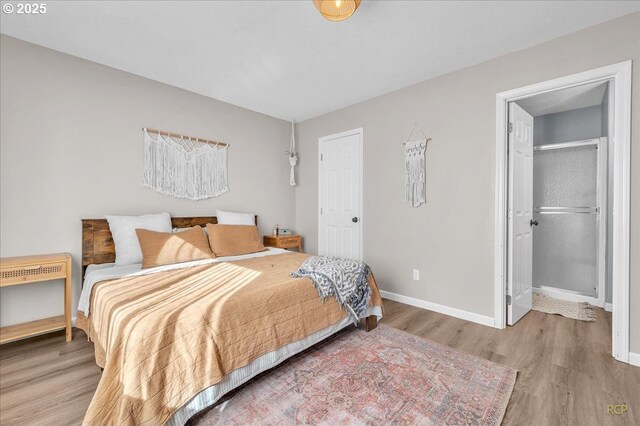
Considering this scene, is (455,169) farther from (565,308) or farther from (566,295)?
(566,295)

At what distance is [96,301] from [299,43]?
2470mm

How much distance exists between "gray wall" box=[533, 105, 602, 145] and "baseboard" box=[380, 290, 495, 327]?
267cm

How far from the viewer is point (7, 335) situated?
217 cm

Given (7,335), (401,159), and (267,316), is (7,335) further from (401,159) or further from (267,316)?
(401,159)

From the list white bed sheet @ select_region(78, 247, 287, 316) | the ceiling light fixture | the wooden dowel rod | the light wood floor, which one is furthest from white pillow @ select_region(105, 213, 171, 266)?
the ceiling light fixture

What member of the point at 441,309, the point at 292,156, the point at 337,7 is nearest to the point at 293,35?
the point at 337,7

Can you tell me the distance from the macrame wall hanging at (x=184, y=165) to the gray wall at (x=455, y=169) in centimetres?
186

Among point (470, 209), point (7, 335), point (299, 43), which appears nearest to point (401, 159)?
point (470, 209)

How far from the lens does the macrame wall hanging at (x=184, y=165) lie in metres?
3.13

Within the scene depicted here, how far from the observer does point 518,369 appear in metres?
1.95

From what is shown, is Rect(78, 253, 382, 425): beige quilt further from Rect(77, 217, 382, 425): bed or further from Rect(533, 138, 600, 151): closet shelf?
Rect(533, 138, 600, 151): closet shelf

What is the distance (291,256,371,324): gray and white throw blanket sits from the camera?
84.3 inches

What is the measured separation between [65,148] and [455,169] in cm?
376

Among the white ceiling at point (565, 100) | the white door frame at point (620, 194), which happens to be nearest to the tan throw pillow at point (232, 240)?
the white door frame at point (620, 194)
